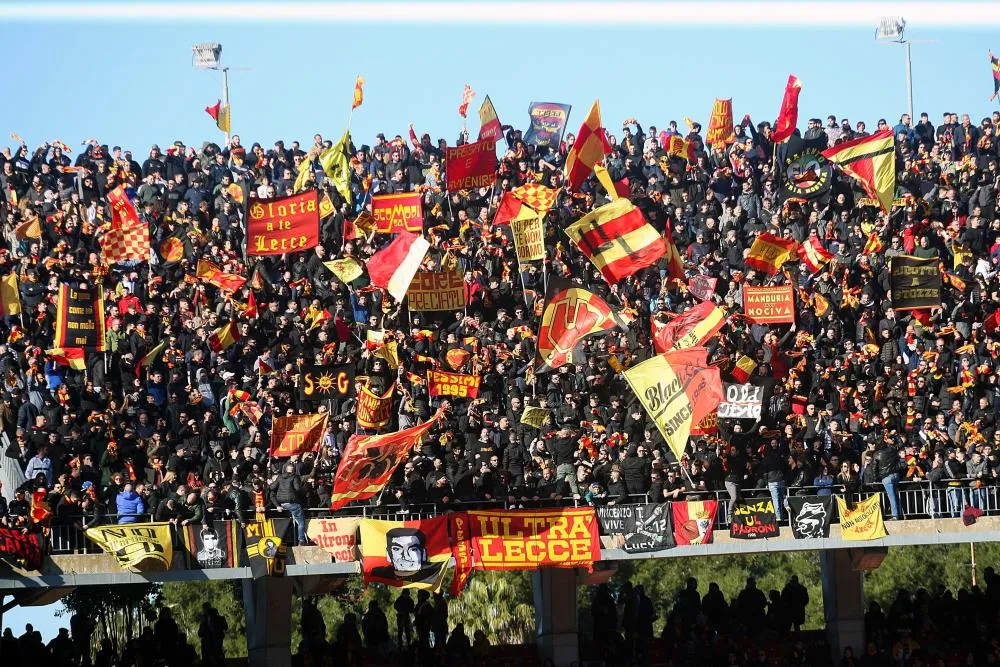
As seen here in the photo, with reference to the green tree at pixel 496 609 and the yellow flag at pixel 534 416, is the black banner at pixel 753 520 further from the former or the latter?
the green tree at pixel 496 609

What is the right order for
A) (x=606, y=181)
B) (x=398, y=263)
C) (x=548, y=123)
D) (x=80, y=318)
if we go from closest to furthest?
(x=80, y=318), (x=398, y=263), (x=606, y=181), (x=548, y=123)

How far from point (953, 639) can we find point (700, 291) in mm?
7356

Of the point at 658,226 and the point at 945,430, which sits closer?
the point at 945,430

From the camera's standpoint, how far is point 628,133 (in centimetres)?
3694

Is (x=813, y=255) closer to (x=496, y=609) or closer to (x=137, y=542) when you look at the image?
(x=137, y=542)

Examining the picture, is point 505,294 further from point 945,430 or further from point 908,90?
point 908,90

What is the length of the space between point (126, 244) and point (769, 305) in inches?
449

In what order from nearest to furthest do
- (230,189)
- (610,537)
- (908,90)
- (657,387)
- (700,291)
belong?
(657,387)
(610,537)
(700,291)
(230,189)
(908,90)

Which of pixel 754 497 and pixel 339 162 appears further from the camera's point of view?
pixel 339 162

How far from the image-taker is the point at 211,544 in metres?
28.9

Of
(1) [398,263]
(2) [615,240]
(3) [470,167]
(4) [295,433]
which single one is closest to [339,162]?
(3) [470,167]

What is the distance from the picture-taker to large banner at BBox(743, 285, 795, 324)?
32375mm

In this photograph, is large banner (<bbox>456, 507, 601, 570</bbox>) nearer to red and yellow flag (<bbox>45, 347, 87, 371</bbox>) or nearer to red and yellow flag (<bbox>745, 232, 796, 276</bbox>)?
red and yellow flag (<bbox>745, 232, 796, 276</bbox>)

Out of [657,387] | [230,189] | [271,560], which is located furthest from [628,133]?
[271,560]
